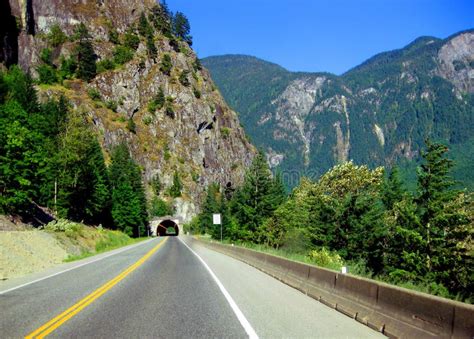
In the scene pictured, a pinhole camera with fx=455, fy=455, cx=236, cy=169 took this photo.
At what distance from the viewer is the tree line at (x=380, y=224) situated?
128 ft

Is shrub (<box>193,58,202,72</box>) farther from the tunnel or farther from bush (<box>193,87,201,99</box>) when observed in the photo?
the tunnel

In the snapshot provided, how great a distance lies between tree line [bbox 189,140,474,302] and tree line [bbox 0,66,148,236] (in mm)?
20993

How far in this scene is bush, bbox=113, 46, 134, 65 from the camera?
143125mm

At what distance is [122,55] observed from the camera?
143500mm

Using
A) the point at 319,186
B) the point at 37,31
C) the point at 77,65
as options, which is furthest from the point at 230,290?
the point at 37,31

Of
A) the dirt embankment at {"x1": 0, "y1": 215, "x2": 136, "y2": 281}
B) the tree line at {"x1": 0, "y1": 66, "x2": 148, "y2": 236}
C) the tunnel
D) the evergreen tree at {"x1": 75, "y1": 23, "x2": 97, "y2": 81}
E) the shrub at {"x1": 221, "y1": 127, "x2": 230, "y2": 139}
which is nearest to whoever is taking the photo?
the dirt embankment at {"x1": 0, "y1": 215, "x2": 136, "y2": 281}

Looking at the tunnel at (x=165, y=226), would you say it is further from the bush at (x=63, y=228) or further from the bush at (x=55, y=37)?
the bush at (x=63, y=228)

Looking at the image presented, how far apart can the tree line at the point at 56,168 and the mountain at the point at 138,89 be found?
19223 mm

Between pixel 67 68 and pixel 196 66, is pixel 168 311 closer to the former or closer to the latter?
pixel 67 68

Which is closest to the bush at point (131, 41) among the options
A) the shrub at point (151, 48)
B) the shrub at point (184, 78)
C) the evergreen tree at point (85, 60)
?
the shrub at point (151, 48)

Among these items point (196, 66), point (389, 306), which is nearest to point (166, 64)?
point (196, 66)

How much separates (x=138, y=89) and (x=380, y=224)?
10702cm

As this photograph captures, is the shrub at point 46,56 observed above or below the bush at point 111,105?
above

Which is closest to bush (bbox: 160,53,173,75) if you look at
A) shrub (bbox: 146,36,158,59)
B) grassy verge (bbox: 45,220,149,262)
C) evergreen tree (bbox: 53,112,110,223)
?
shrub (bbox: 146,36,158,59)
